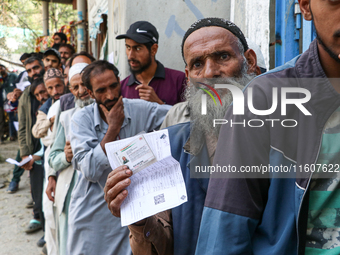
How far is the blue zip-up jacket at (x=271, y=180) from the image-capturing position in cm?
91

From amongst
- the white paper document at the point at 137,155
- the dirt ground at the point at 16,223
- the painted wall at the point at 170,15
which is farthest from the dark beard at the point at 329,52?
the dirt ground at the point at 16,223

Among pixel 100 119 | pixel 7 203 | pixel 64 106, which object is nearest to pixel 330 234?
pixel 100 119

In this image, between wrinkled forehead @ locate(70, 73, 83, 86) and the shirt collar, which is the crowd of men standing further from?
wrinkled forehead @ locate(70, 73, 83, 86)

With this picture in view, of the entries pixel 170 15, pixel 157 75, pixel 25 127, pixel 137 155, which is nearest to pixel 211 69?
pixel 137 155

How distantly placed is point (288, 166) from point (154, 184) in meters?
0.64

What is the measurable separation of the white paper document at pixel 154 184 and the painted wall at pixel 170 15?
9.02 ft

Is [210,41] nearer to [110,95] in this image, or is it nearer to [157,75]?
[110,95]

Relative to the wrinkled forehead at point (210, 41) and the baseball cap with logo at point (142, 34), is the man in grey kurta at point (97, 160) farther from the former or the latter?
the wrinkled forehead at point (210, 41)

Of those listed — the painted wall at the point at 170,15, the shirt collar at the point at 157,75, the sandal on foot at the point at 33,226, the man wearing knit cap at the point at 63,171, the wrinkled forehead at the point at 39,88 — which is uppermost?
the painted wall at the point at 170,15

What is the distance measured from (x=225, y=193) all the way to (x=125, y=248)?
179 cm

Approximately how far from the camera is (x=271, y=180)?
0.95 m

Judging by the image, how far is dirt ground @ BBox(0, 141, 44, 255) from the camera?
4.50 metres

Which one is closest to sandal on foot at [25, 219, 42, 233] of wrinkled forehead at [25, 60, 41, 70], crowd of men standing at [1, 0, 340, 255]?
crowd of men standing at [1, 0, 340, 255]

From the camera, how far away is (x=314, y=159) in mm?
891
